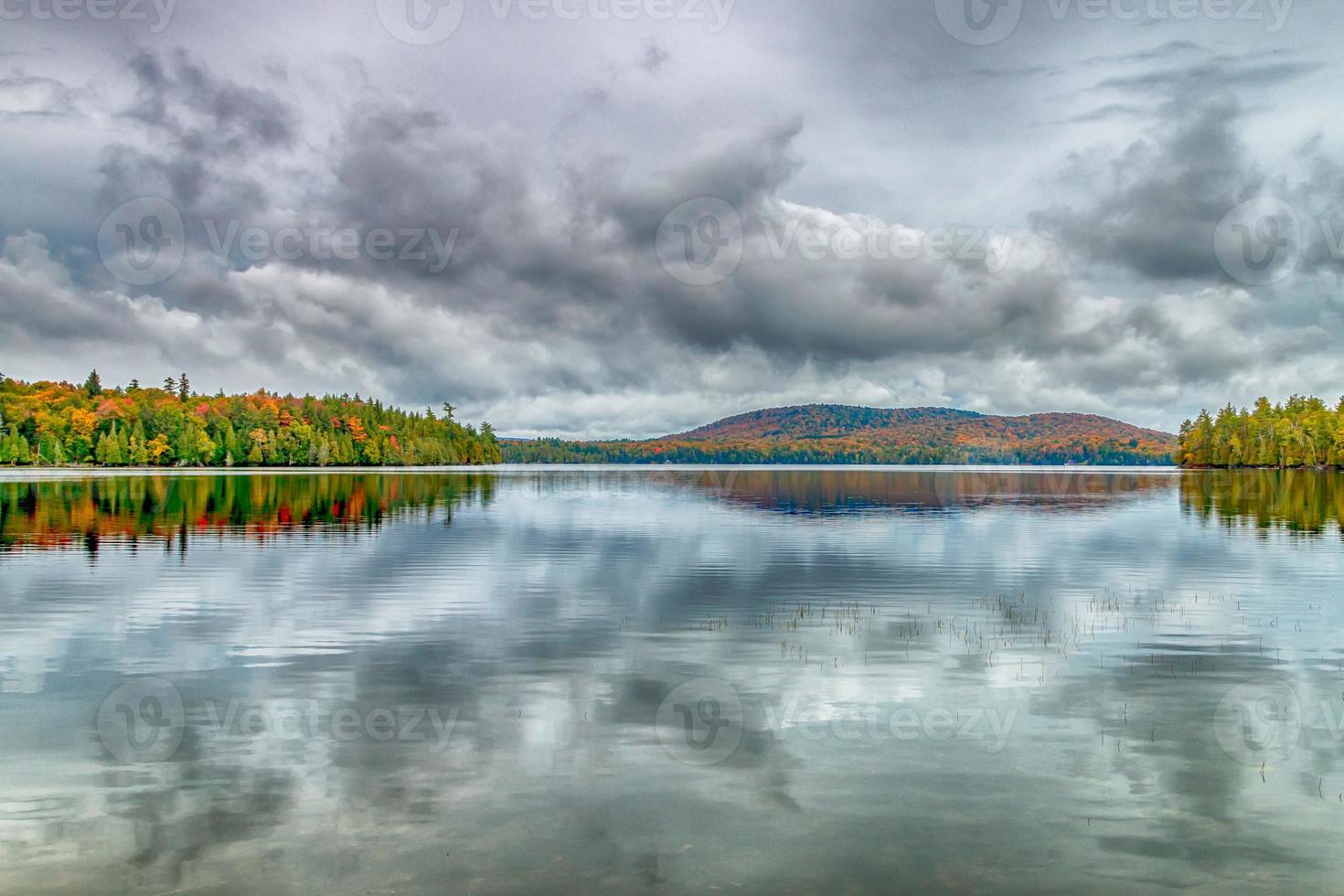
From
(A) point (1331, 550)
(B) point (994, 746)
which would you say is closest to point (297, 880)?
(B) point (994, 746)

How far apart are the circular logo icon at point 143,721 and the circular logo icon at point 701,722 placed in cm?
831

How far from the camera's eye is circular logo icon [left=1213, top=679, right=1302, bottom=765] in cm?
1554

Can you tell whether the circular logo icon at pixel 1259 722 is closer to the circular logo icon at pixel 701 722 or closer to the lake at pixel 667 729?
the lake at pixel 667 729

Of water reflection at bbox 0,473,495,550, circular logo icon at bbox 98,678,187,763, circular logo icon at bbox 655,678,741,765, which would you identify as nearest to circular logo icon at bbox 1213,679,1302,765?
circular logo icon at bbox 655,678,741,765

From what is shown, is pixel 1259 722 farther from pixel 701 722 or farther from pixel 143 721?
pixel 143 721

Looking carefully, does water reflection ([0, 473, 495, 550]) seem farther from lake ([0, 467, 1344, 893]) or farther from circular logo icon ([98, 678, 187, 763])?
circular logo icon ([98, 678, 187, 763])

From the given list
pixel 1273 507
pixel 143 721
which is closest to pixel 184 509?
pixel 143 721

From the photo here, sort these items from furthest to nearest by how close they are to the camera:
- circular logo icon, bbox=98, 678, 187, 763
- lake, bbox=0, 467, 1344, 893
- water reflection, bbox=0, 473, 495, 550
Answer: water reflection, bbox=0, 473, 495, 550 < circular logo icon, bbox=98, 678, 187, 763 < lake, bbox=0, 467, 1344, 893

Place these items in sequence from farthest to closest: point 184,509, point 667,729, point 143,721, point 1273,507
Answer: point 1273,507 < point 184,509 < point 143,721 < point 667,729

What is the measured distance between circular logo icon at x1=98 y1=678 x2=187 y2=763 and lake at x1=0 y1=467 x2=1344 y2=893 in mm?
122

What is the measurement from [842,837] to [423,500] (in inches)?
3538

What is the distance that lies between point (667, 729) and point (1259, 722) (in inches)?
432

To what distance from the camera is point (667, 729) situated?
16.8 meters

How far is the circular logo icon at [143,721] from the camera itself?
15.4m
